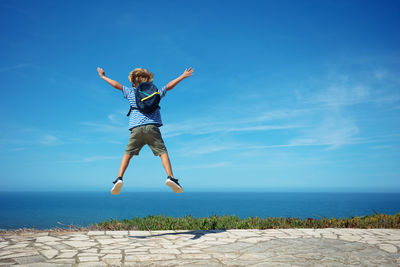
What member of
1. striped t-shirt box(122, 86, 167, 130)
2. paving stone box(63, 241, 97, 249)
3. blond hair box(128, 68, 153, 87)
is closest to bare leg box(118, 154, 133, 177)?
striped t-shirt box(122, 86, 167, 130)

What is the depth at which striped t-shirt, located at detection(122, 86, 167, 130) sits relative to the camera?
4.96 meters

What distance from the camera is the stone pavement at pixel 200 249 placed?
3768 mm

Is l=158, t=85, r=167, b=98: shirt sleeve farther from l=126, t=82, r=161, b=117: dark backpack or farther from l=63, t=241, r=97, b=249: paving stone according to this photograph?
l=63, t=241, r=97, b=249: paving stone

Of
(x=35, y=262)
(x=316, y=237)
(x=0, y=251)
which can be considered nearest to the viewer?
(x=35, y=262)

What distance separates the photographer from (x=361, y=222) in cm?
768

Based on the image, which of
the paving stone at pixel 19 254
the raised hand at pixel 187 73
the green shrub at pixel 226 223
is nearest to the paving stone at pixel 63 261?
the paving stone at pixel 19 254

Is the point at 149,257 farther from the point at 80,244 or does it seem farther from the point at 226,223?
the point at 226,223

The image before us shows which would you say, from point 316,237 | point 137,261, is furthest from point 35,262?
point 316,237

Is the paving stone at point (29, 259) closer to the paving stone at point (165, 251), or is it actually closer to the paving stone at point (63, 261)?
the paving stone at point (63, 261)

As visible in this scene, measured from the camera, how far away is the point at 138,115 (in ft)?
16.5

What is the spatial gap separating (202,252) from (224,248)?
48 centimetres

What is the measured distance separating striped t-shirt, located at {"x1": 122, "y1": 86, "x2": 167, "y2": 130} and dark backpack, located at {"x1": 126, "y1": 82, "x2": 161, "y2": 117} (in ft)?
0.31

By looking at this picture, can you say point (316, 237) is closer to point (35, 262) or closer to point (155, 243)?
point (155, 243)

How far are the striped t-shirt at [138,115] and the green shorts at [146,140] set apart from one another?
90 millimetres
